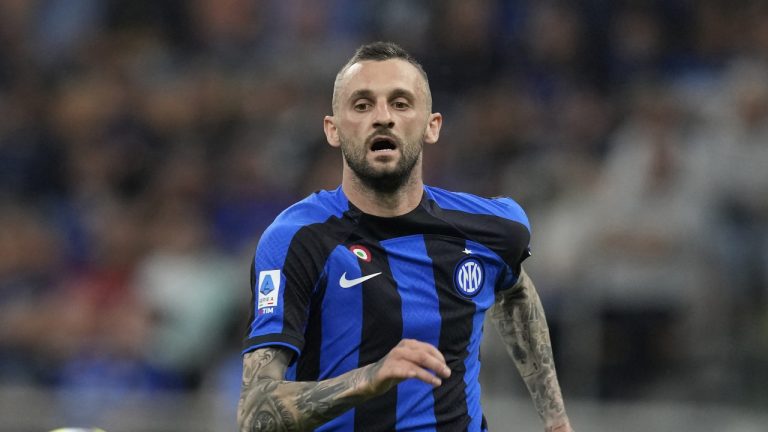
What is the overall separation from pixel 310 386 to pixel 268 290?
0.37 metres

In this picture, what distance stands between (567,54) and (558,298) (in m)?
2.73

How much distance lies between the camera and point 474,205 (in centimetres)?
462

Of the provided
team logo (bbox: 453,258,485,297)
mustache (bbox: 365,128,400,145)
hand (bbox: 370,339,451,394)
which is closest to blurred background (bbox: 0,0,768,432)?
team logo (bbox: 453,258,485,297)

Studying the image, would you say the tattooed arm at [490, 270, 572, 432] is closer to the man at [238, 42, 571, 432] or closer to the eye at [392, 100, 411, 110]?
the man at [238, 42, 571, 432]

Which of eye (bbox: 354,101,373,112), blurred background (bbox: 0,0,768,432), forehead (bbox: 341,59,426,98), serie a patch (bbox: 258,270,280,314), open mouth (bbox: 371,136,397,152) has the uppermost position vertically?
blurred background (bbox: 0,0,768,432)

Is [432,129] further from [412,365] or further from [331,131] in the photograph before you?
[412,365]

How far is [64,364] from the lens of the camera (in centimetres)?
939

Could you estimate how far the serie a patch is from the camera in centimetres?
A: 398

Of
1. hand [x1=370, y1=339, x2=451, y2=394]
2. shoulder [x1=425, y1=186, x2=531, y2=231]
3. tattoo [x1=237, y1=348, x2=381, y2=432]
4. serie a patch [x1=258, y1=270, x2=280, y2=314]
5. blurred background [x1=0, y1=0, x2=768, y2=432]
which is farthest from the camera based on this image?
blurred background [x1=0, y1=0, x2=768, y2=432]

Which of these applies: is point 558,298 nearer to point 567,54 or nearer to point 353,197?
point 567,54

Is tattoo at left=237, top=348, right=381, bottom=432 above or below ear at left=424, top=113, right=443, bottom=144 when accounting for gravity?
below

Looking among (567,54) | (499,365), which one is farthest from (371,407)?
(567,54)

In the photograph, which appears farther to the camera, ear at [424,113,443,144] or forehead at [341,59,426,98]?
ear at [424,113,443,144]

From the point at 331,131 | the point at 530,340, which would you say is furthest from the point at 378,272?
the point at 530,340
